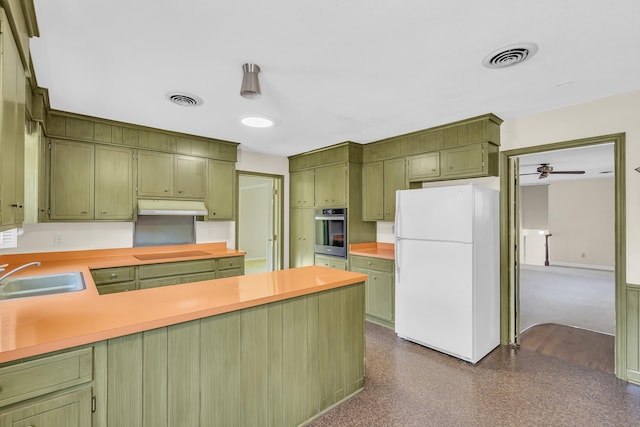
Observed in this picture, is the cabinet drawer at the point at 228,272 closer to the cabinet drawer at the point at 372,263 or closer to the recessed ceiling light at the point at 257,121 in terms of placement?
the cabinet drawer at the point at 372,263

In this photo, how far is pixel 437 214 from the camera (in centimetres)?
319

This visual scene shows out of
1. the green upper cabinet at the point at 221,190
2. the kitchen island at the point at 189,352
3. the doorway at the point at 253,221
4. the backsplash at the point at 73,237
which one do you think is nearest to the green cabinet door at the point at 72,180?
the backsplash at the point at 73,237

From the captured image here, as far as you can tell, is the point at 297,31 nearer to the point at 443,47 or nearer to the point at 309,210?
→ the point at 443,47

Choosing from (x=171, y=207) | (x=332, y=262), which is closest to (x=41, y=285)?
(x=171, y=207)

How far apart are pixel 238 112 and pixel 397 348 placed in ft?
9.77

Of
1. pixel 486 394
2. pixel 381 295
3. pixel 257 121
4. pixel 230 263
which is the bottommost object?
pixel 486 394

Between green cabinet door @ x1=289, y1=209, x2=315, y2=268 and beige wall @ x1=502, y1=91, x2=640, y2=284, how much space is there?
316cm

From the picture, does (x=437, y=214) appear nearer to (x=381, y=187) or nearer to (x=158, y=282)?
(x=381, y=187)

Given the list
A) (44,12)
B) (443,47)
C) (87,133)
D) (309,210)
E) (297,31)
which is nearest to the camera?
(44,12)

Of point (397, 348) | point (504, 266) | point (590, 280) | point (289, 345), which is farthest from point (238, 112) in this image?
point (590, 280)

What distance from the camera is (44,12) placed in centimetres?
164

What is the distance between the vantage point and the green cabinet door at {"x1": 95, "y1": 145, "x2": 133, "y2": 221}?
11.5 ft

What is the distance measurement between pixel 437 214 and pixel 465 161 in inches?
28.5

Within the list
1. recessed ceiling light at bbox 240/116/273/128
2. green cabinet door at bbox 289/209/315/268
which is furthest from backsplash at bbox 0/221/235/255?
green cabinet door at bbox 289/209/315/268
